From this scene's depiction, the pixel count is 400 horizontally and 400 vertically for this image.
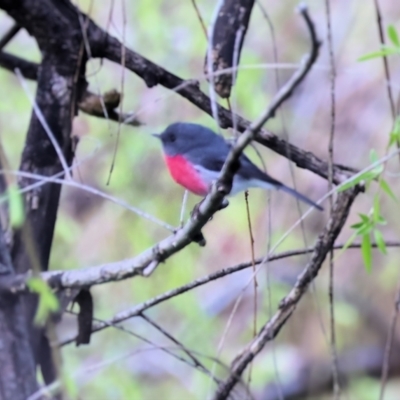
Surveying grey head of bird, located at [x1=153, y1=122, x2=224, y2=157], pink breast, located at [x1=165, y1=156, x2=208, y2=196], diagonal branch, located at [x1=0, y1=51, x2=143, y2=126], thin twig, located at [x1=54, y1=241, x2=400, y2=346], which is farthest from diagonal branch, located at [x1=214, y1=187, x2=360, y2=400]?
grey head of bird, located at [x1=153, y1=122, x2=224, y2=157]

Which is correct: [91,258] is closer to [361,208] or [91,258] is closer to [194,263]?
[194,263]

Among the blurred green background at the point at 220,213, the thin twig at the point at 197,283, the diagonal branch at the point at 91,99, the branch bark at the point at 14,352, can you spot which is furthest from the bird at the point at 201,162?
the blurred green background at the point at 220,213

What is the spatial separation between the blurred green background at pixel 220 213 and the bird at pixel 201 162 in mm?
1085

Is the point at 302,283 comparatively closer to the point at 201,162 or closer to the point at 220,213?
the point at 201,162

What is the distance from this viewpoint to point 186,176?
2.24 meters

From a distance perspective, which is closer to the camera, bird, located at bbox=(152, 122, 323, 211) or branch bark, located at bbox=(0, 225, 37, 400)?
branch bark, located at bbox=(0, 225, 37, 400)

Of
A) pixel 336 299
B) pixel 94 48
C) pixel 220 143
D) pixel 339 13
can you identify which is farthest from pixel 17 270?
pixel 339 13

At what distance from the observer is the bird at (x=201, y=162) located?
218cm

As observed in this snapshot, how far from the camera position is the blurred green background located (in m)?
3.73

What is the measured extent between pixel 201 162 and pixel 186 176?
7 centimetres

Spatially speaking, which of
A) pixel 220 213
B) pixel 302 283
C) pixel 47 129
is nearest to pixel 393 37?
Result: pixel 302 283

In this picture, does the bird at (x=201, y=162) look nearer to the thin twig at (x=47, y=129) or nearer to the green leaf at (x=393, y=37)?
the thin twig at (x=47, y=129)

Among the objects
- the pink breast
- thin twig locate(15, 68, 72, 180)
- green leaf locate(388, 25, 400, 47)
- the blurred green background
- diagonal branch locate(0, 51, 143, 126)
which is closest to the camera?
green leaf locate(388, 25, 400, 47)

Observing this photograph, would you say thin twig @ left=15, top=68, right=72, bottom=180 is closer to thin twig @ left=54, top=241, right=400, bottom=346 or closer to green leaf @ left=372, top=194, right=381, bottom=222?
thin twig @ left=54, top=241, right=400, bottom=346
